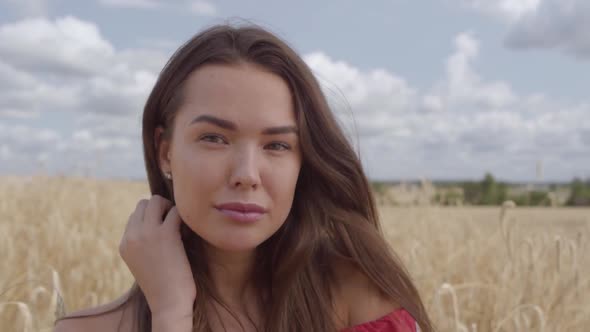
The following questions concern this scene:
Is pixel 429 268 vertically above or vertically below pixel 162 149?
below

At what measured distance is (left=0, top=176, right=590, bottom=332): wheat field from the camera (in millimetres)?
2312

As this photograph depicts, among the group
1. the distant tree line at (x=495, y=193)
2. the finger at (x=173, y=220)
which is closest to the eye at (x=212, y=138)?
the finger at (x=173, y=220)

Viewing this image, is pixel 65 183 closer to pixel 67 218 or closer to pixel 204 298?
pixel 67 218

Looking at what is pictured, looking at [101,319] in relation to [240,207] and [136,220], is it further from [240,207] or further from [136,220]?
[240,207]

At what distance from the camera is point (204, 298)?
158cm

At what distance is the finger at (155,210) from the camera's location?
5.18 ft

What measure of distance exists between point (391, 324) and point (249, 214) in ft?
1.52

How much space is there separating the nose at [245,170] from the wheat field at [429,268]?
2.13ft

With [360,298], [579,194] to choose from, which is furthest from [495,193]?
[360,298]

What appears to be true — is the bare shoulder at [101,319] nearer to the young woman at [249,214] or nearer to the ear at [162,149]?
the young woman at [249,214]

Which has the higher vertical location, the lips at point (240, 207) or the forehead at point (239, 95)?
the forehead at point (239, 95)

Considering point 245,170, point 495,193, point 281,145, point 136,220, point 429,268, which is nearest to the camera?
point 245,170

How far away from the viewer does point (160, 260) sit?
59.0 inches

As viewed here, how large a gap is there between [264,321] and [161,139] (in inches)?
22.1
